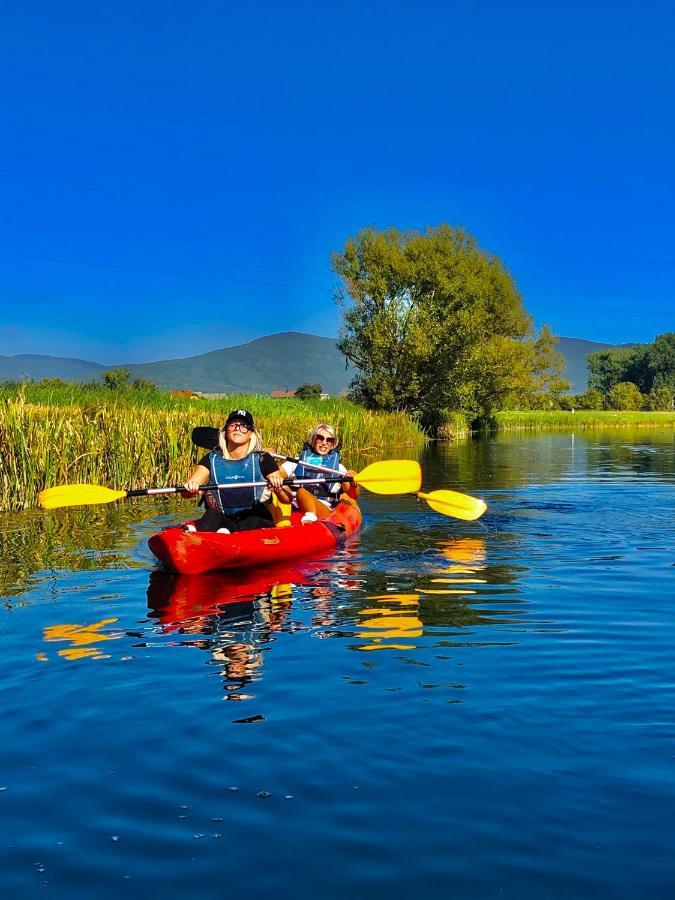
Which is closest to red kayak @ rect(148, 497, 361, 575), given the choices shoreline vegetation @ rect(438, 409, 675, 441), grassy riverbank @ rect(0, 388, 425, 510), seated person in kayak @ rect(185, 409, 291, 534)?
seated person in kayak @ rect(185, 409, 291, 534)

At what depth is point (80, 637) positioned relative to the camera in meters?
6.39

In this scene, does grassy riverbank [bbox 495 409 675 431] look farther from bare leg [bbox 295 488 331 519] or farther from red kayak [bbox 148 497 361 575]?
red kayak [bbox 148 497 361 575]

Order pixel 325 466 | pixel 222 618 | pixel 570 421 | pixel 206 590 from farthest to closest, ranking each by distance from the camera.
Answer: pixel 570 421 → pixel 325 466 → pixel 206 590 → pixel 222 618

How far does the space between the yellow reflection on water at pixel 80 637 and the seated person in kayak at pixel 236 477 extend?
9.83 ft

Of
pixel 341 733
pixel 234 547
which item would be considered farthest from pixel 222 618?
pixel 341 733

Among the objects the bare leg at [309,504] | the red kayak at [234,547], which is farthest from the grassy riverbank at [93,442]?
the red kayak at [234,547]

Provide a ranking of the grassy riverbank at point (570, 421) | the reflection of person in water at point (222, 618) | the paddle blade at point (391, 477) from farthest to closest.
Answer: the grassy riverbank at point (570, 421) → the paddle blade at point (391, 477) → the reflection of person in water at point (222, 618)

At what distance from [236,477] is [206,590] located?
73.3 inches

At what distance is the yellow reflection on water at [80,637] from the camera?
19.4 feet

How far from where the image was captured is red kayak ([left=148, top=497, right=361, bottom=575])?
8508mm

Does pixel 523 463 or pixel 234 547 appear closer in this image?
pixel 234 547

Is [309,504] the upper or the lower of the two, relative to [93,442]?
lower

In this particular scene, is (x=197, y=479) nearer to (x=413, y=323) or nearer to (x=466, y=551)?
(x=466, y=551)

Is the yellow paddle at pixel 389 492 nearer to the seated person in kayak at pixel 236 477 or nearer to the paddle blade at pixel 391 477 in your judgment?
the paddle blade at pixel 391 477
